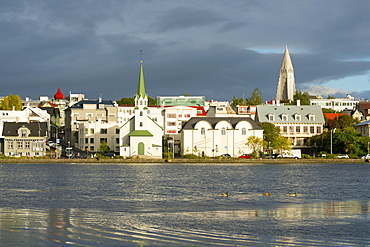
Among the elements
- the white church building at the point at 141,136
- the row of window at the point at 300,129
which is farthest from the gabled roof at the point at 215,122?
the row of window at the point at 300,129

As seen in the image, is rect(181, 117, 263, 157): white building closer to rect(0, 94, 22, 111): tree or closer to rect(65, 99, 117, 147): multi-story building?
rect(65, 99, 117, 147): multi-story building

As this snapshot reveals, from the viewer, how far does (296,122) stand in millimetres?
127500

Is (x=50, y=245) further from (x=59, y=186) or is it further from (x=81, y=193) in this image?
(x=59, y=186)

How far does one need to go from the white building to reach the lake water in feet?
186

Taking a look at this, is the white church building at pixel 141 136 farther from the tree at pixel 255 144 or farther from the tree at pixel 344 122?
the tree at pixel 344 122

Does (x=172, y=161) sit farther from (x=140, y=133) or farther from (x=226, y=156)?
(x=226, y=156)

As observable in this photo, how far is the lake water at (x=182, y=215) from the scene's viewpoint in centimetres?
2830

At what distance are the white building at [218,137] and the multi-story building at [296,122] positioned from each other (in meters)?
10.6

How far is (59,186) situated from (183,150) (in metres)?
60.9

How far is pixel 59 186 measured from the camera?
5881 cm

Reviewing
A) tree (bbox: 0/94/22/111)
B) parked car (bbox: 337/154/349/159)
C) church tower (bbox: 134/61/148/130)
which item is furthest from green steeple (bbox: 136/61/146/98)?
tree (bbox: 0/94/22/111)

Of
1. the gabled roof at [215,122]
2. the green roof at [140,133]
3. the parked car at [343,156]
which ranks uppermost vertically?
the gabled roof at [215,122]

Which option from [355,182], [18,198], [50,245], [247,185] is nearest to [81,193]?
[18,198]

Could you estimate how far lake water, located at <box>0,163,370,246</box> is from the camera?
1114 inches
